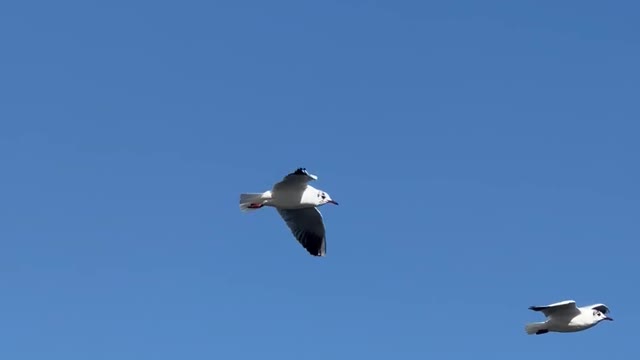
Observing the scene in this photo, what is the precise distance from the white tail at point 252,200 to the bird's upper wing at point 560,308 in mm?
6729

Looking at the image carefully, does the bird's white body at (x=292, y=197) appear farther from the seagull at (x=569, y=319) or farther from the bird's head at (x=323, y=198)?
the seagull at (x=569, y=319)

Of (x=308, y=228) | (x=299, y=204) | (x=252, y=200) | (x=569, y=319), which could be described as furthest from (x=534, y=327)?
(x=252, y=200)

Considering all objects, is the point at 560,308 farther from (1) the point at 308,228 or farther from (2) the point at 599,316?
(1) the point at 308,228

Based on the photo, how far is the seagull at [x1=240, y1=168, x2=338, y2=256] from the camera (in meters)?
34.3

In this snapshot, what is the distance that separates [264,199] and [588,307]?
28.0 feet

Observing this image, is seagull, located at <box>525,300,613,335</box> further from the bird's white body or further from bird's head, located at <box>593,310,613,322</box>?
the bird's white body

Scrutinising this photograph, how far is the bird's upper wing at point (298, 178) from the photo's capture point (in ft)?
109

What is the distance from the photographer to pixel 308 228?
121ft

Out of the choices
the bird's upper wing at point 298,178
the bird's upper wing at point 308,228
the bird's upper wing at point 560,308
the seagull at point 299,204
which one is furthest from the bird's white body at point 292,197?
the bird's upper wing at point 560,308

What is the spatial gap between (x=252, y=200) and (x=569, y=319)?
27.2ft

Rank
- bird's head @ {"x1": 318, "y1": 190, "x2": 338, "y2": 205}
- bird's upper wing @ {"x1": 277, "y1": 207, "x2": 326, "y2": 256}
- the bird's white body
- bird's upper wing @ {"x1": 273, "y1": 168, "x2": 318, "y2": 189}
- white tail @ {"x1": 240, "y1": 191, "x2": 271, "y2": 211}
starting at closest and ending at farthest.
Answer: bird's upper wing @ {"x1": 273, "y1": 168, "x2": 318, "y2": 189}, the bird's white body, white tail @ {"x1": 240, "y1": 191, "x2": 271, "y2": 211}, bird's head @ {"x1": 318, "y1": 190, "x2": 338, "y2": 205}, bird's upper wing @ {"x1": 277, "y1": 207, "x2": 326, "y2": 256}

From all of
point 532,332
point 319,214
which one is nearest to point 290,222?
point 319,214

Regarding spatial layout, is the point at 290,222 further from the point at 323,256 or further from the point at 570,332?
the point at 570,332

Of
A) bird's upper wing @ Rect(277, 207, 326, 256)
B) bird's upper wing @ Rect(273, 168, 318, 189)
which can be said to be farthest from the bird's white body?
bird's upper wing @ Rect(277, 207, 326, 256)
